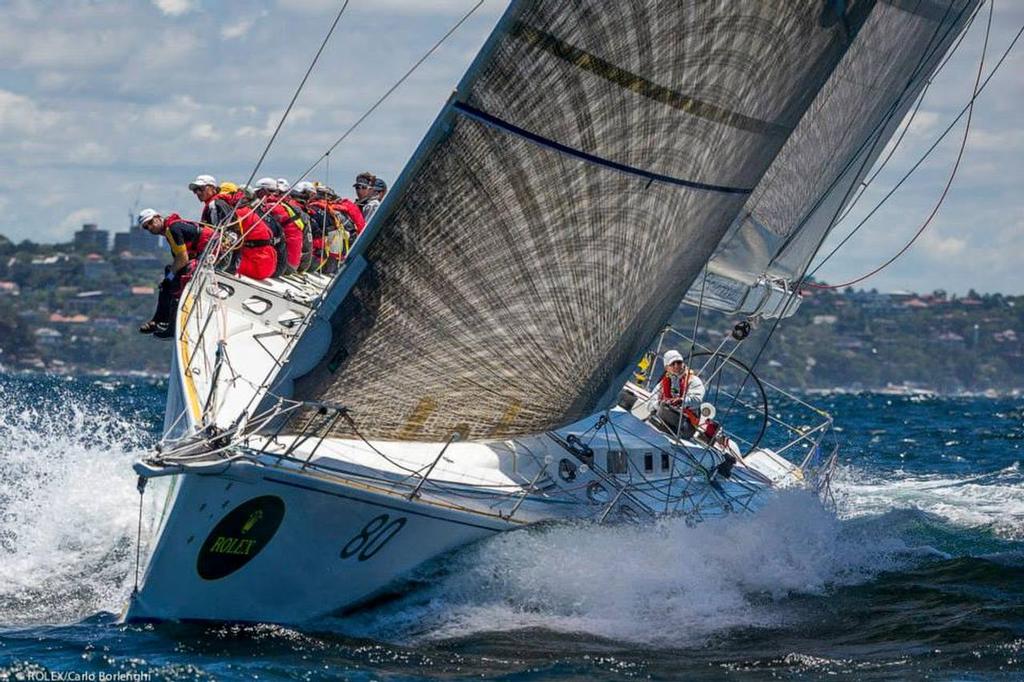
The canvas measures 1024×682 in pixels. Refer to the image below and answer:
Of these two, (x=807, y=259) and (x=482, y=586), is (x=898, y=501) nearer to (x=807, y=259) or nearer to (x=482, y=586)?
(x=807, y=259)

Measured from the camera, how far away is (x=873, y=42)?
11.5 metres

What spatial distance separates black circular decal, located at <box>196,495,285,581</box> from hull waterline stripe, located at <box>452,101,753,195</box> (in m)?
2.20

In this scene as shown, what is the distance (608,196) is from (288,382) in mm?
2003

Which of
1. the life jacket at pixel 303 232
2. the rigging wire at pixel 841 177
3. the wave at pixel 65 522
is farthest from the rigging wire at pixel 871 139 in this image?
the wave at pixel 65 522

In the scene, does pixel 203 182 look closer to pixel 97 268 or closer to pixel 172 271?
pixel 172 271

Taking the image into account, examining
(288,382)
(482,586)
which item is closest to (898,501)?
(482,586)

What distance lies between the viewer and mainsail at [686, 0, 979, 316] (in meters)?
11.7

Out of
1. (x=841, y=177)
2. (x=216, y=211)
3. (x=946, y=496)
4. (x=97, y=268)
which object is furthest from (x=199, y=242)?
(x=97, y=268)

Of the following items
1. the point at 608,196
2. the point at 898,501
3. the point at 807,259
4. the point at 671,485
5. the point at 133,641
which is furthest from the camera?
the point at 898,501

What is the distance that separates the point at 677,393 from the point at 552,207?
3.20 meters

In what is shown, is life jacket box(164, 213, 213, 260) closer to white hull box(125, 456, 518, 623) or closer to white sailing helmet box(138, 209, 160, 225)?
white sailing helmet box(138, 209, 160, 225)

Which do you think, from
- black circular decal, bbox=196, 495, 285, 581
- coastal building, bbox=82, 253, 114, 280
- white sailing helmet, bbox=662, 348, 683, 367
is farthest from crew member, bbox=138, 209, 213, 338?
coastal building, bbox=82, 253, 114, 280

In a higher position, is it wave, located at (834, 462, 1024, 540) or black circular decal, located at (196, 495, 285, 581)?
wave, located at (834, 462, 1024, 540)

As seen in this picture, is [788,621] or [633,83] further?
[788,621]
